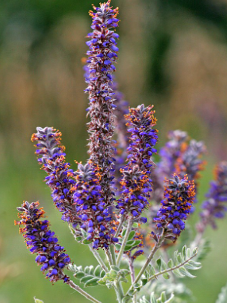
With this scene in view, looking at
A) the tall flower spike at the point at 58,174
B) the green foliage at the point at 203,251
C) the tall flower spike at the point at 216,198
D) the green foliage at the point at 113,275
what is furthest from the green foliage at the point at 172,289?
the tall flower spike at the point at 58,174

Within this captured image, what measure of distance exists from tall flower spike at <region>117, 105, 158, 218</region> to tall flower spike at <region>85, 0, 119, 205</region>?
0.19 ft

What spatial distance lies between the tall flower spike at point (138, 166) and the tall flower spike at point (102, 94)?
0.19ft

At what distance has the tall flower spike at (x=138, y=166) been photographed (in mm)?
1210

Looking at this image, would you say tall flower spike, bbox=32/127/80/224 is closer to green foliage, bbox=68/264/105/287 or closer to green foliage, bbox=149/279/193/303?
green foliage, bbox=68/264/105/287

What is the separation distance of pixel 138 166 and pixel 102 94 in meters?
0.24

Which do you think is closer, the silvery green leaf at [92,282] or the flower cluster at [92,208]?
the flower cluster at [92,208]

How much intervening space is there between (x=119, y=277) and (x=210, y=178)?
3551 millimetres

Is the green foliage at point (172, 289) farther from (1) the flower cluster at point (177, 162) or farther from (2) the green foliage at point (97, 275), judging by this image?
(2) the green foliage at point (97, 275)

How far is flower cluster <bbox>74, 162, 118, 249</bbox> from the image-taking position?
44.5 inches

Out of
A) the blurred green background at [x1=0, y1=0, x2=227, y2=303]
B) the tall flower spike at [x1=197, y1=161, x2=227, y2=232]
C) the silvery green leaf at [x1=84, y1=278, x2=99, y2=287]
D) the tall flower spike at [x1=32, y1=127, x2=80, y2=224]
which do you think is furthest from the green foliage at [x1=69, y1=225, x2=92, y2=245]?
the blurred green background at [x1=0, y1=0, x2=227, y2=303]

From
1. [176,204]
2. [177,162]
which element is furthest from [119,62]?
[176,204]

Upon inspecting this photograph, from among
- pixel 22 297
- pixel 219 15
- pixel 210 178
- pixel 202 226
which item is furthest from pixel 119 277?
pixel 219 15

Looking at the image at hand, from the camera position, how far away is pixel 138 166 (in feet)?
4.04

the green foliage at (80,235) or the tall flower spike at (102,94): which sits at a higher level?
the tall flower spike at (102,94)
